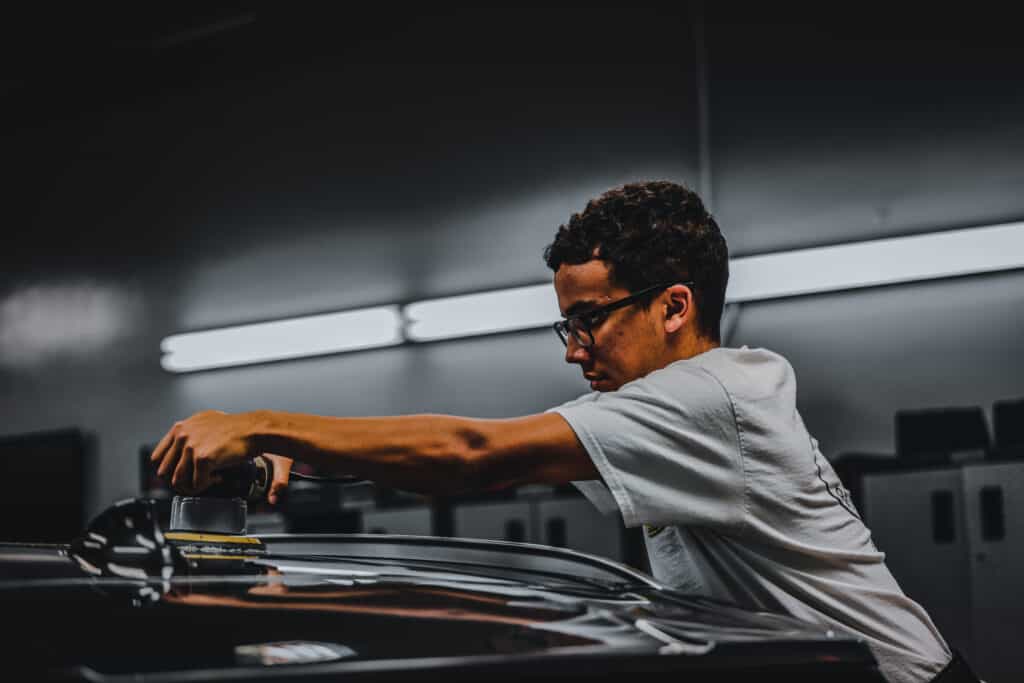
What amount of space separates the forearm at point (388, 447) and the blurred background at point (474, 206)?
160 inches

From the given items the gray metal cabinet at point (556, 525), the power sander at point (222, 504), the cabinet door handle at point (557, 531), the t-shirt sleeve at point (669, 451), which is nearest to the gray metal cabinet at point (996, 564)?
the gray metal cabinet at point (556, 525)

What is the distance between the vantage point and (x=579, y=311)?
1.52 m

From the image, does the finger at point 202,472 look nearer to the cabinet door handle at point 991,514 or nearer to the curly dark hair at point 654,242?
the curly dark hair at point 654,242

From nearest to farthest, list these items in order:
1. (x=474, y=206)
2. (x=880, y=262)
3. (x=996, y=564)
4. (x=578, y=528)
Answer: (x=996, y=564)
(x=880, y=262)
(x=578, y=528)
(x=474, y=206)

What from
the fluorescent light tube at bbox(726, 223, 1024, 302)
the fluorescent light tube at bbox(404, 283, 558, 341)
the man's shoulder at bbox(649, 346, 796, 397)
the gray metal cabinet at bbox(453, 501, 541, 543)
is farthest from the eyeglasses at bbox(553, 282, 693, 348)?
the fluorescent light tube at bbox(404, 283, 558, 341)

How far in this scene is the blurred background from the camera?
5188 millimetres

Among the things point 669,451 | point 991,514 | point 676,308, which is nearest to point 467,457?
point 669,451

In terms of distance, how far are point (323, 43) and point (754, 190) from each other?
2.60 metres

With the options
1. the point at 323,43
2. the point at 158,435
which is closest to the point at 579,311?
the point at 323,43

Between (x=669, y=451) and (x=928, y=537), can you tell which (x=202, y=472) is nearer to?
(x=669, y=451)

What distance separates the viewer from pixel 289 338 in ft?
21.8

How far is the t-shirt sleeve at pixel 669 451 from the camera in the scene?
4.09 feet

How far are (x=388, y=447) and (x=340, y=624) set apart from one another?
355mm

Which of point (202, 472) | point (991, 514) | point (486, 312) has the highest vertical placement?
point (486, 312)
